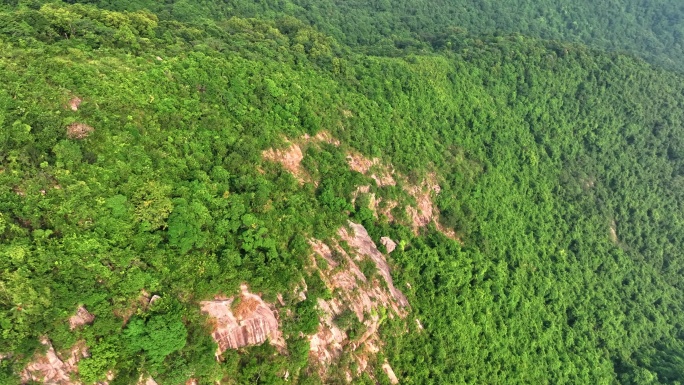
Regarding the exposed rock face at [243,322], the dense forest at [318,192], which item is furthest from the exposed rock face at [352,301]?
the exposed rock face at [243,322]

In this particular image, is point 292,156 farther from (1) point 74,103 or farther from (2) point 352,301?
(1) point 74,103

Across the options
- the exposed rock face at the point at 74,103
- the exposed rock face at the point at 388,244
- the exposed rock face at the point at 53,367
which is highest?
the exposed rock face at the point at 74,103

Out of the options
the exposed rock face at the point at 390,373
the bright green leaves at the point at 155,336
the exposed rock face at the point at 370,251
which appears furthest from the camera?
the exposed rock face at the point at 370,251

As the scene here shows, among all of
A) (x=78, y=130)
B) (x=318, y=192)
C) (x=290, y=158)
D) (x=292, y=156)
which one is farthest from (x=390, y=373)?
(x=78, y=130)

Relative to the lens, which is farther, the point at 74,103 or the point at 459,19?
the point at 459,19

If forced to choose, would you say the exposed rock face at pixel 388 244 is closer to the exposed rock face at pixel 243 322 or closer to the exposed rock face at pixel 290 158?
the exposed rock face at pixel 290 158

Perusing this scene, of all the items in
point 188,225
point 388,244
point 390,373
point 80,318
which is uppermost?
point 188,225

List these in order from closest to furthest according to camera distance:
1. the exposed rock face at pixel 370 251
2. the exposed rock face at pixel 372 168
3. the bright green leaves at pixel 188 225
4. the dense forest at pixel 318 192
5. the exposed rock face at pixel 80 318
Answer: the exposed rock face at pixel 80 318 < the dense forest at pixel 318 192 < the bright green leaves at pixel 188 225 < the exposed rock face at pixel 370 251 < the exposed rock face at pixel 372 168

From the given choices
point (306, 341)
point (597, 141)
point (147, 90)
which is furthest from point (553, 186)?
point (147, 90)
